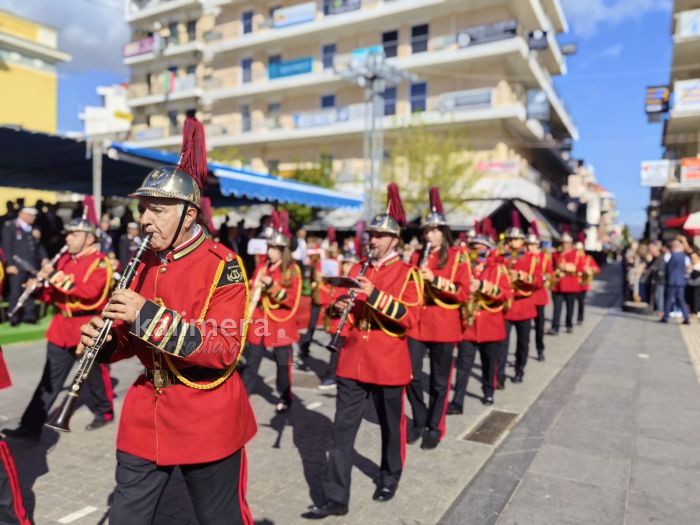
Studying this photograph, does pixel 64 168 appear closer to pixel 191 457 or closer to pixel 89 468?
pixel 89 468

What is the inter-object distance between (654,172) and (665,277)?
446 inches

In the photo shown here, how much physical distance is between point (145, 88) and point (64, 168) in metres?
37.3

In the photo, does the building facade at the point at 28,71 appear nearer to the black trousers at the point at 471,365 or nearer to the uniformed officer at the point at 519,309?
the uniformed officer at the point at 519,309

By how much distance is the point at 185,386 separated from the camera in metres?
2.67

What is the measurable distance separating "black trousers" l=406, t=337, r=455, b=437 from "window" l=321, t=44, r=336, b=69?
99.7 feet

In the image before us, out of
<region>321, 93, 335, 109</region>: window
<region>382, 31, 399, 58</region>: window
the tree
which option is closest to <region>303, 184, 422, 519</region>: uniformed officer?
the tree

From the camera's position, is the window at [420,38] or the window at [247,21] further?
the window at [247,21]

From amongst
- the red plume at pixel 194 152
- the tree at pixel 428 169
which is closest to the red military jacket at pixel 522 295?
the red plume at pixel 194 152

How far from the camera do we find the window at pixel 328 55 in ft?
110

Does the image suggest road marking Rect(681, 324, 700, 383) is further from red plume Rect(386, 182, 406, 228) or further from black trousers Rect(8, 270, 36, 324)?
black trousers Rect(8, 270, 36, 324)

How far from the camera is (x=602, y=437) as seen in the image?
5.70m

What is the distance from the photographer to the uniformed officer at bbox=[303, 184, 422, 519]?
3973mm

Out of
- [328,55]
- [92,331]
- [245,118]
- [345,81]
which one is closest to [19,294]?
[92,331]

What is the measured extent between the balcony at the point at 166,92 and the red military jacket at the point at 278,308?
1452 inches
